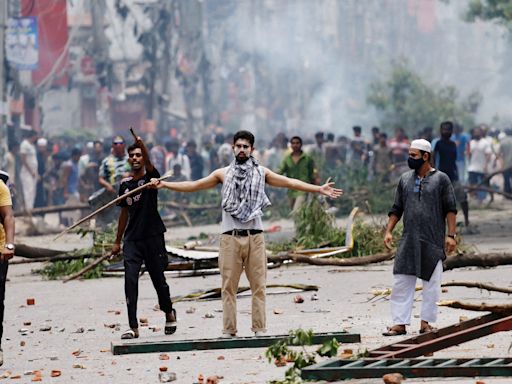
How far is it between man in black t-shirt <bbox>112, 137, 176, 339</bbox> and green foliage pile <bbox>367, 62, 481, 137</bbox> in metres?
41.6

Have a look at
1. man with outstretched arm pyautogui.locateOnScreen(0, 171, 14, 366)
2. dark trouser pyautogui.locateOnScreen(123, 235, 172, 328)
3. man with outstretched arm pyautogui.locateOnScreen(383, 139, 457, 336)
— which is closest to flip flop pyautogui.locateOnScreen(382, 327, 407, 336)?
man with outstretched arm pyautogui.locateOnScreen(383, 139, 457, 336)

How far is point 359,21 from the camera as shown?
83.1m

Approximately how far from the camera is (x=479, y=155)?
29.9 meters

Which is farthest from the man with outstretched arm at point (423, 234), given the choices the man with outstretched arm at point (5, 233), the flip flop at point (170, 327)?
the man with outstretched arm at point (5, 233)

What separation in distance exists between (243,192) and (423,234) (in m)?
1.35

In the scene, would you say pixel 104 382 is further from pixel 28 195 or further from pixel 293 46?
pixel 293 46

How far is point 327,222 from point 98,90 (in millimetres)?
34496

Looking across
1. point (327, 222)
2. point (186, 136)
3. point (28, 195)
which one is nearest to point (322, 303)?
point (327, 222)

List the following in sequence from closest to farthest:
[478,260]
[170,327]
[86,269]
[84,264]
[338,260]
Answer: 1. [170,327]
2. [478,260]
3. [338,260]
4. [86,269]
5. [84,264]

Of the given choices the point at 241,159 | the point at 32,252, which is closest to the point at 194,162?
the point at 32,252

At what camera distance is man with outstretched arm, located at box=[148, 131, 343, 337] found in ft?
34.6

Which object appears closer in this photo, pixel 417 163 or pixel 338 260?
pixel 417 163

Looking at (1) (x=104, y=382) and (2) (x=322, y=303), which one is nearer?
(1) (x=104, y=382)

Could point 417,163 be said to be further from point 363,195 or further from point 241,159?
point 363,195
